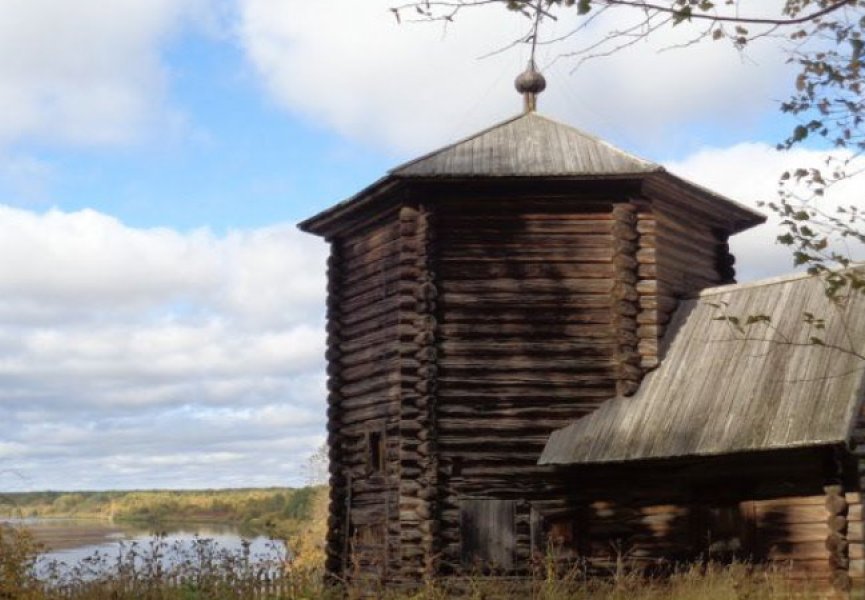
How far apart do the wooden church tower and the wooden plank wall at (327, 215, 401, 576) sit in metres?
0.05

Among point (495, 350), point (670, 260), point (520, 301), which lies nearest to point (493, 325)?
point (495, 350)

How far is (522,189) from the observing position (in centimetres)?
1761

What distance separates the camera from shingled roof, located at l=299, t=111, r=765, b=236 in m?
17.3

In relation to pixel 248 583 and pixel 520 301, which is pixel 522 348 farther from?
pixel 248 583

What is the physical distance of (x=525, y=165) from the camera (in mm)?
17656

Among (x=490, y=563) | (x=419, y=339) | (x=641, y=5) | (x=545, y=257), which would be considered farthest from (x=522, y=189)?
(x=641, y=5)

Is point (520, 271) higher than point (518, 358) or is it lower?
higher

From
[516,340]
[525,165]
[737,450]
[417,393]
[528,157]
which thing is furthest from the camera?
[528,157]

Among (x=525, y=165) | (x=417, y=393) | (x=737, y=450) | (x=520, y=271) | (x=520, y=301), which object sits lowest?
(x=737, y=450)

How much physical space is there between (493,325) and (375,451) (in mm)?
2959

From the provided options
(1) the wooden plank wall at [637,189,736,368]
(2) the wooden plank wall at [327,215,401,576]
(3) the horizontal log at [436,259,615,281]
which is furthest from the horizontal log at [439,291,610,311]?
(2) the wooden plank wall at [327,215,401,576]

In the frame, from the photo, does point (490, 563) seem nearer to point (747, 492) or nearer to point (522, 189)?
point (747, 492)

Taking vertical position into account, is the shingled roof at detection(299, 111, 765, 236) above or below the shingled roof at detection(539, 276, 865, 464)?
above

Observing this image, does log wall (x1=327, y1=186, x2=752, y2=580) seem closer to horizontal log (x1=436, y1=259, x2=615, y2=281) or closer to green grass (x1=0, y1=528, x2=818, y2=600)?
horizontal log (x1=436, y1=259, x2=615, y2=281)
